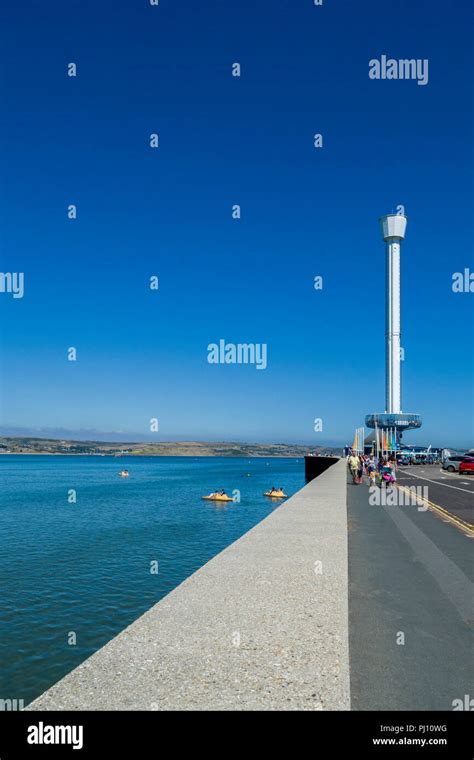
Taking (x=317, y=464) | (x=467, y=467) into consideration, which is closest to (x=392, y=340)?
(x=317, y=464)

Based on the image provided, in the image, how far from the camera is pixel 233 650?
544cm

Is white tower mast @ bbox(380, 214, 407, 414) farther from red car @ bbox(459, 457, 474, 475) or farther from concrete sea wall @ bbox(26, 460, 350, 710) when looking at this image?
concrete sea wall @ bbox(26, 460, 350, 710)

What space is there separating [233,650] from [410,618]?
3.10 metres

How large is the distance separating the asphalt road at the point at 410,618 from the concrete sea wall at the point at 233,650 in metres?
0.37

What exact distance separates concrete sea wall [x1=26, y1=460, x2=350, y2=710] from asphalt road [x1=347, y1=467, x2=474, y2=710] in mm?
368

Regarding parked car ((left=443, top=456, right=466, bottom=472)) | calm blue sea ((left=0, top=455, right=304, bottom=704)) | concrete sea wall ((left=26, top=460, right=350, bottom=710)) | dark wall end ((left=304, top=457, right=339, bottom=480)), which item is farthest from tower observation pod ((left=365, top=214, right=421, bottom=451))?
concrete sea wall ((left=26, top=460, right=350, bottom=710))

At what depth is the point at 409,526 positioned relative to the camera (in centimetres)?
1522

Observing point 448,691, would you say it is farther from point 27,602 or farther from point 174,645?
point 27,602

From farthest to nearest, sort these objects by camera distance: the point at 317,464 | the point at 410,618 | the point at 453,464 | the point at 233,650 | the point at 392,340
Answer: the point at 392,340
the point at 317,464
the point at 453,464
the point at 410,618
the point at 233,650

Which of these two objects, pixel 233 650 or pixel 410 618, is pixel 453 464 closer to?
pixel 410 618

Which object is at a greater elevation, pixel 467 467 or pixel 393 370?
pixel 393 370

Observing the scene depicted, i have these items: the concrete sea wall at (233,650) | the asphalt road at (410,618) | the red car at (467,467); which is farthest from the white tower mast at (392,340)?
the concrete sea wall at (233,650)

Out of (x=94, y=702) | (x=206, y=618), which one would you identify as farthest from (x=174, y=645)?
(x=94, y=702)
